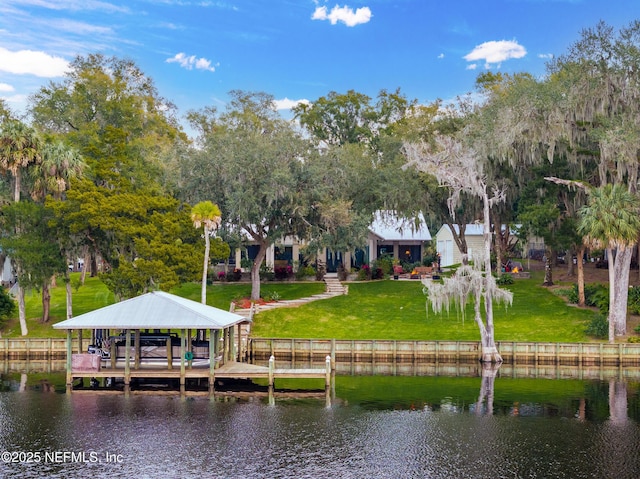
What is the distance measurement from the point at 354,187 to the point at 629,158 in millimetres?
22418

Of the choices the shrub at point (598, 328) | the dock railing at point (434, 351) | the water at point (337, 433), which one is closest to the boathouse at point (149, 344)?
the water at point (337, 433)

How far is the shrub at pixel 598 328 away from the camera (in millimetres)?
46034

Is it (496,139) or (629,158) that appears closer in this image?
(629,158)

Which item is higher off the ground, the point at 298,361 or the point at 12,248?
the point at 12,248

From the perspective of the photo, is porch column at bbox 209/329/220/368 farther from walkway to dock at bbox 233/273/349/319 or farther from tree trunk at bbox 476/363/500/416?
tree trunk at bbox 476/363/500/416

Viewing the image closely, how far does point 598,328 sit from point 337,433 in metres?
25.7

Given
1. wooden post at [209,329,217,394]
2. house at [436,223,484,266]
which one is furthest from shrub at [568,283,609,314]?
wooden post at [209,329,217,394]

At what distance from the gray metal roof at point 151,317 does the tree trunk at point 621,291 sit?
2567cm

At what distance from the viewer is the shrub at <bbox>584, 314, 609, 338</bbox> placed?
46.0m

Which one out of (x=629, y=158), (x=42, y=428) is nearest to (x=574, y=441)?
(x=42, y=428)

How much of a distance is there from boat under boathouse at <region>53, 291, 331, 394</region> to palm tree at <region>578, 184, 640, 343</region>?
19715mm

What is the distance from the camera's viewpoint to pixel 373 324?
165 ft

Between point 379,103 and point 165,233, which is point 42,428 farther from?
point 379,103

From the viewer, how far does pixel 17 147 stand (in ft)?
157
